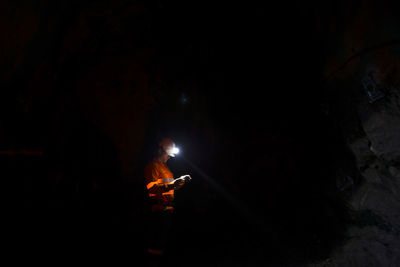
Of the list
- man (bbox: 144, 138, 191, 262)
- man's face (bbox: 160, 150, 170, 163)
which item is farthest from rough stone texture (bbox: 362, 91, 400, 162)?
man's face (bbox: 160, 150, 170, 163)

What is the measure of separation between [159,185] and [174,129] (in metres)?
2.69

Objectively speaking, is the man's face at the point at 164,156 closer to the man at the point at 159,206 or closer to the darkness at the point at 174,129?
the man at the point at 159,206

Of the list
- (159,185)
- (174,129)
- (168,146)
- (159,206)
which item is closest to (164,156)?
(168,146)

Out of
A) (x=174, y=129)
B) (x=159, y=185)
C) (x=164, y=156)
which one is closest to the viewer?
(x=159, y=185)

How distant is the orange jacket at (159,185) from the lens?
356cm

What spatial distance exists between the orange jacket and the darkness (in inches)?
55.1

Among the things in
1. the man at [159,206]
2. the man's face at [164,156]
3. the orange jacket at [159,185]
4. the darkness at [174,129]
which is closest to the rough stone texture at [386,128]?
the darkness at [174,129]

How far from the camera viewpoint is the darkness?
12.5 ft

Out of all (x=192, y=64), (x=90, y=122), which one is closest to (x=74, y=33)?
(x=90, y=122)

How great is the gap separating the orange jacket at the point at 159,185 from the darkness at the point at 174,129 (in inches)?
55.1

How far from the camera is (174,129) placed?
6.05 m

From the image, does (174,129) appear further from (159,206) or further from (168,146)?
(159,206)

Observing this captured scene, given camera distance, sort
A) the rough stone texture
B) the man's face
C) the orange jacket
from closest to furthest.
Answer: the rough stone texture
the orange jacket
the man's face

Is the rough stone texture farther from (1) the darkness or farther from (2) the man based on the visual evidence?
(2) the man
